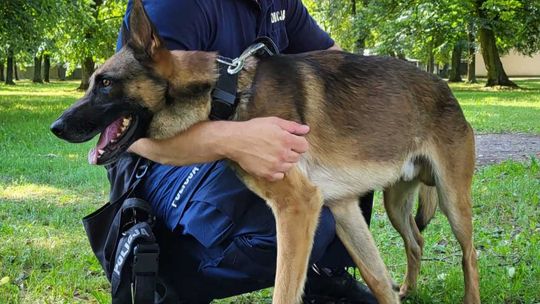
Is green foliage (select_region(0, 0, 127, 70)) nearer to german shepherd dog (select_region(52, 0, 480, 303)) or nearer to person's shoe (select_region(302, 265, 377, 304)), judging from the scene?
person's shoe (select_region(302, 265, 377, 304))

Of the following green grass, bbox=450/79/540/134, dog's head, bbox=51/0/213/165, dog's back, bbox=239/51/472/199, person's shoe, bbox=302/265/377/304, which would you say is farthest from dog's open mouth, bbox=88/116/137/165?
green grass, bbox=450/79/540/134

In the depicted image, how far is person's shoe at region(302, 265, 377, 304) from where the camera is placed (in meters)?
3.71

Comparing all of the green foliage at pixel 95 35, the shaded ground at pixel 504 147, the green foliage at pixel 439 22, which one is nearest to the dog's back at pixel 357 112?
the shaded ground at pixel 504 147

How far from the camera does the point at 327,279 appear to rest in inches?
148

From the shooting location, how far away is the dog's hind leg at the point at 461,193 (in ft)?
11.1

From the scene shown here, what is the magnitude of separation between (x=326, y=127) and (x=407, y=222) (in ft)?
3.71

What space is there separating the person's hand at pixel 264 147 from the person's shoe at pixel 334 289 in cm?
119

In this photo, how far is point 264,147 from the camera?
107 inches

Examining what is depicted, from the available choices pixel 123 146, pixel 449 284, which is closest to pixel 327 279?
pixel 449 284

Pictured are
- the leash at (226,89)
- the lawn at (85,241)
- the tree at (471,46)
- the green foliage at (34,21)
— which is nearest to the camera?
the leash at (226,89)

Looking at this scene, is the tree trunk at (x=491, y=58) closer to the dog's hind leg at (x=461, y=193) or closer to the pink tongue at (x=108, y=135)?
the dog's hind leg at (x=461, y=193)

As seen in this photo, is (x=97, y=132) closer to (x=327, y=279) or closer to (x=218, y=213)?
(x=218, y=213)

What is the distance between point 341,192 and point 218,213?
0.69 metres

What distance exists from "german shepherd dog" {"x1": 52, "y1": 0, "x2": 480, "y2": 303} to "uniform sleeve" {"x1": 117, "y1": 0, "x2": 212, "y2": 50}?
0.56ft
